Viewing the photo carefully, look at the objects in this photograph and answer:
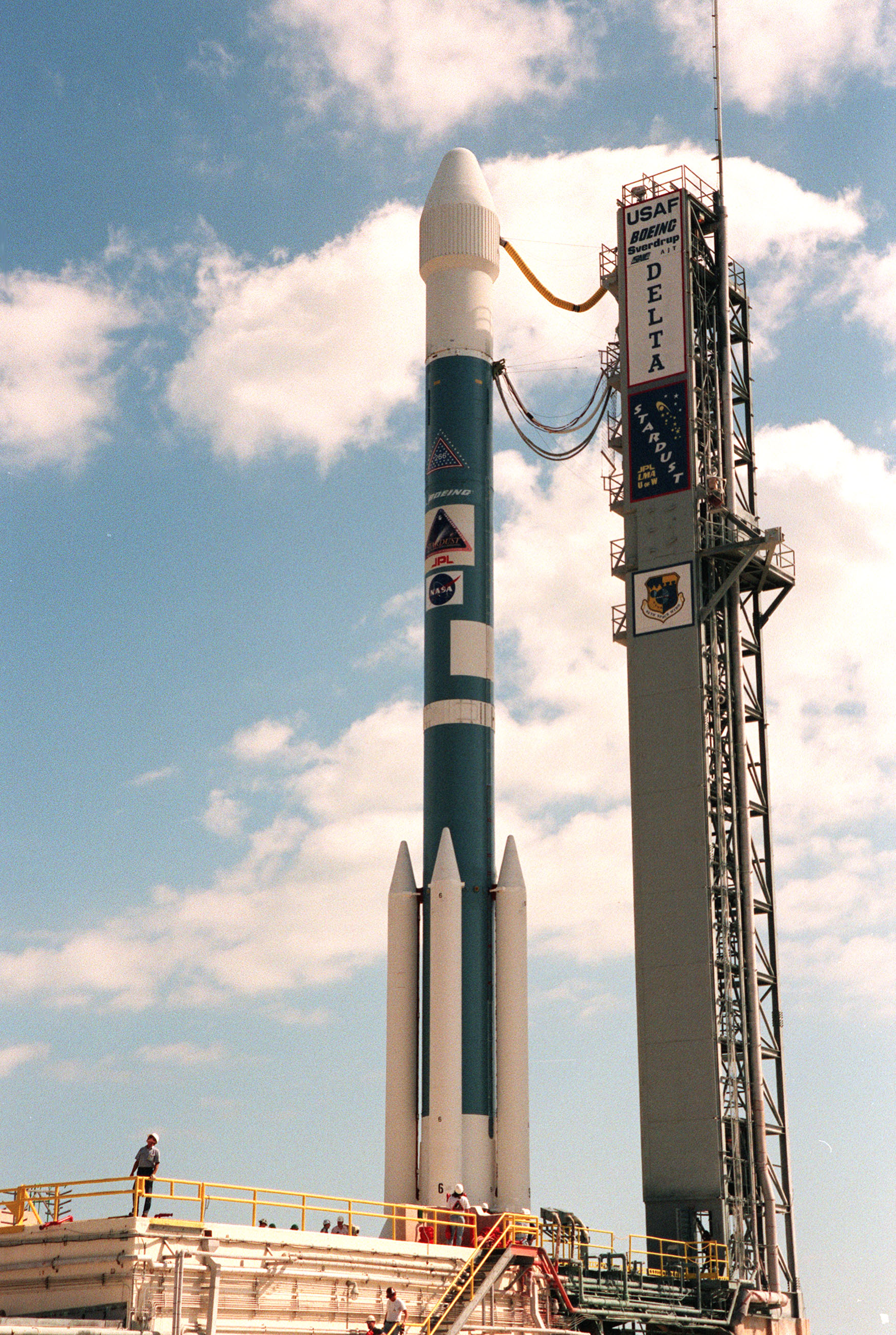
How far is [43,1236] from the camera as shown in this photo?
1041 inches

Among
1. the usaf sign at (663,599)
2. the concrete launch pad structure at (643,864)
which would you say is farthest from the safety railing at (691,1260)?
the usaf sign at (663,599)

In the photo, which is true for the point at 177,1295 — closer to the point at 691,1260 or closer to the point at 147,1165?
the point at 147,1165

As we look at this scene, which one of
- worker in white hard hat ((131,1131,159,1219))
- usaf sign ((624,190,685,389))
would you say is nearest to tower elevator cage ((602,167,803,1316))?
usaf sign ((624,190,685,389))

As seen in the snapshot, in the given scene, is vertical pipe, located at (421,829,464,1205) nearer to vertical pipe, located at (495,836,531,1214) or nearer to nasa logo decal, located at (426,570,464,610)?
vertical pipe, located at (495,836,531,1214)

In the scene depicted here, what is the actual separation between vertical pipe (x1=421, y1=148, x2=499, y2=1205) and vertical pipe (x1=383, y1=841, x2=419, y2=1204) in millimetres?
362

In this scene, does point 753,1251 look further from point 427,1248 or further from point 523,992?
point 427,1248

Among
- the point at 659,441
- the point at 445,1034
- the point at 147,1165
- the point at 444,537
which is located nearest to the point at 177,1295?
the point at 147,1165

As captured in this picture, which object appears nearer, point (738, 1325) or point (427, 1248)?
point (427, 1248)

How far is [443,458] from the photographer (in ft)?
147

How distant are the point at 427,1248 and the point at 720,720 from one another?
19511 millimetres

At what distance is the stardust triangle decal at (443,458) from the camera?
44562mm

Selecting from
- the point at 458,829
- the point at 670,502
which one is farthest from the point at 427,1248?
the point at 670,502

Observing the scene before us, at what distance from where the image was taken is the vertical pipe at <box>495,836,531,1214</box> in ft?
129

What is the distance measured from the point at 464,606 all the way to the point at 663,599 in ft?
21.8
